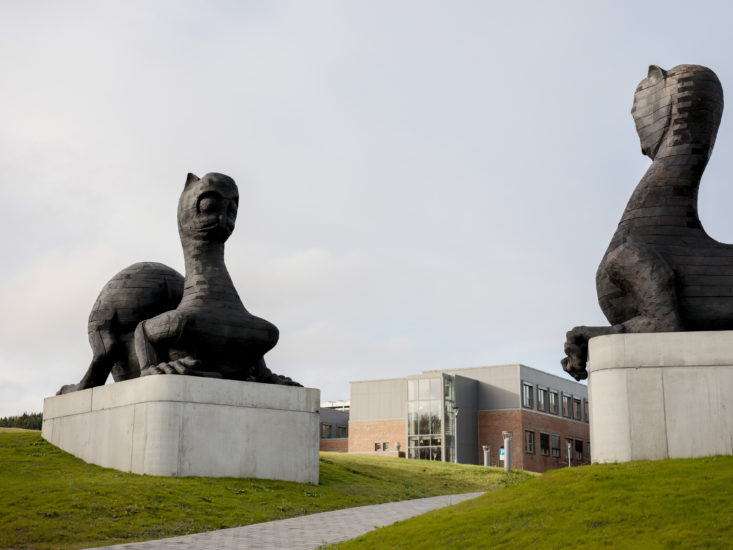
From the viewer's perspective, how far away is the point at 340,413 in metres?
74.5

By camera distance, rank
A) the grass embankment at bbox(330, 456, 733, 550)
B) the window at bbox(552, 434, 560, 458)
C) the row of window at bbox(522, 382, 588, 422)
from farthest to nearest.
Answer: the window at bbox(552, 434, 560, 458)
the row of window at bbox(522, 382, 588, 422)
the grass embankment at bbox(330, 456, 733, 550)

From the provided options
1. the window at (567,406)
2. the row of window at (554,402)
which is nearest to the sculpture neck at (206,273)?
the row of window at (554,402)

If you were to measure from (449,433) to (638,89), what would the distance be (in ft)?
159

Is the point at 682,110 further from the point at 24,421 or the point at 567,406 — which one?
the point at 567,406

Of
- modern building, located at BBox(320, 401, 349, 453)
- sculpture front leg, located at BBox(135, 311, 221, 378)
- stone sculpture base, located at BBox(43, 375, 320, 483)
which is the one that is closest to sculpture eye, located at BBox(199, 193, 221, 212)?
sculpture front leg, located at BBox(135, 311, 221, 378)

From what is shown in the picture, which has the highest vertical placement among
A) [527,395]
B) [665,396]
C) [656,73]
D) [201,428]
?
[656,73]

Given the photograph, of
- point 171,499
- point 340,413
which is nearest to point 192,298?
point 171,499

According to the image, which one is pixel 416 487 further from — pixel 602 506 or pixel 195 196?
pixel 602 506

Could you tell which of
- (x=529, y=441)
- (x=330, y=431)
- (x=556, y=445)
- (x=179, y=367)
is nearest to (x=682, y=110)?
(x=179, y=367)

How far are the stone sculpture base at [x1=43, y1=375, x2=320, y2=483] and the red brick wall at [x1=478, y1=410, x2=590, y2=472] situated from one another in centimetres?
4405

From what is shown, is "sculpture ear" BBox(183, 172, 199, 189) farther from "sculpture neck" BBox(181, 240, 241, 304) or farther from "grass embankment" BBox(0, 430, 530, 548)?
"grass embankment" BBox(0, 430, 530, 548)

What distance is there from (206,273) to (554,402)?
172 feet

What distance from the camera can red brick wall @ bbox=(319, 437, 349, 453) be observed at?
68.1 meters

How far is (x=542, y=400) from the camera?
6425 centimetres
